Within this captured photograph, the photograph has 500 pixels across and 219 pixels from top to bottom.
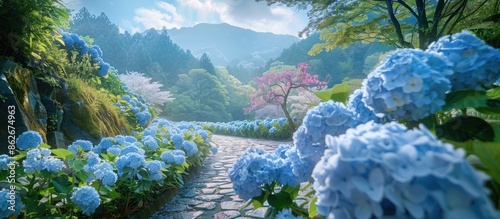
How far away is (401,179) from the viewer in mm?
481

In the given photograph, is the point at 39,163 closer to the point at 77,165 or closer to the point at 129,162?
the point at 77,165

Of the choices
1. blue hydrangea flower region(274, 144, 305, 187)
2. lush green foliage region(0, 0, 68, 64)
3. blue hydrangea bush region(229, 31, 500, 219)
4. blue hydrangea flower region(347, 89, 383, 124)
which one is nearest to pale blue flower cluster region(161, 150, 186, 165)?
blue hydrangea bush region(229, 31, 500, 219)

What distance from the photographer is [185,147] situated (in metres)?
3.86

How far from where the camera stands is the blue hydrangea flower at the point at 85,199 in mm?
1677

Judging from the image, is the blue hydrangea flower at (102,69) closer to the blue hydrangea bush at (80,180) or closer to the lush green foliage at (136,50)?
the blue hydrangea bush at (80,180)

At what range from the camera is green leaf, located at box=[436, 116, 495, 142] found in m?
0.85

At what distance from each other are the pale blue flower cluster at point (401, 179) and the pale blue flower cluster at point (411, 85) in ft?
0.99

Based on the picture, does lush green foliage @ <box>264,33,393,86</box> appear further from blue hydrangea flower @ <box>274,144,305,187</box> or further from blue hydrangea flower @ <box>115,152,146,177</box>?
blue hydrangea flower @ <box>274,144,305,187</box>

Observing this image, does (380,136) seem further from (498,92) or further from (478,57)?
(498,92)

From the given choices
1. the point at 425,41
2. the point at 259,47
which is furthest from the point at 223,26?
the point at 425,41

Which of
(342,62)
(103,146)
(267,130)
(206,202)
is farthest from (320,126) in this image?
(342,62)

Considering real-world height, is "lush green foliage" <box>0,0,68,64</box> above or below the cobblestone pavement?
above

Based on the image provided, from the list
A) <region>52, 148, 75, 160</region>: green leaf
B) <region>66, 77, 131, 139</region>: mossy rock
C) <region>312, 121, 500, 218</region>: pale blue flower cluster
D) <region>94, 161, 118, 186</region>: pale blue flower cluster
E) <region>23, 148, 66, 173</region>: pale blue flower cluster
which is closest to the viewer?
<region>312, 121, 500, 218</region>: pale blue flower cluster

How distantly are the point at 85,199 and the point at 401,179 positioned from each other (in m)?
1.89
